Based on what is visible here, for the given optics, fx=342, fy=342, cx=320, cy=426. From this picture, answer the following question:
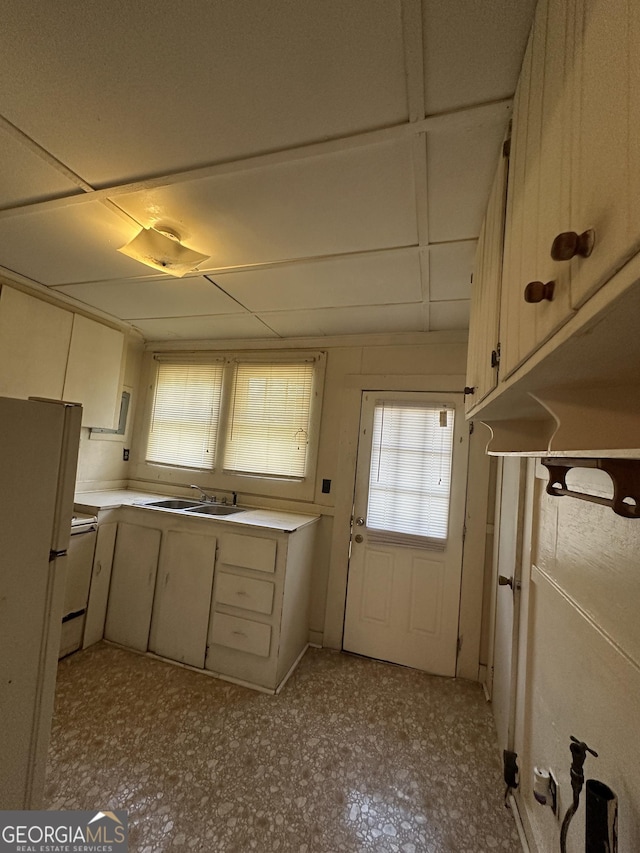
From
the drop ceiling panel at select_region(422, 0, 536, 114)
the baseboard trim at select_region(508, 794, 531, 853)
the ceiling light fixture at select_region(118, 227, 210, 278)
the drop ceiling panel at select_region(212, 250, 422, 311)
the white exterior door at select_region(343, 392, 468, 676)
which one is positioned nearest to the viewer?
the drop ceiling panel at select_region(422, 0, 536, 114)

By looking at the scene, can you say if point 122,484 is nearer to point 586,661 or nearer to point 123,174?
point 123,174

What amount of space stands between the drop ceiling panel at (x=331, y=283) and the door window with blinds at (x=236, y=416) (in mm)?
777

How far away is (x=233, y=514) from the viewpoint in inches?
106

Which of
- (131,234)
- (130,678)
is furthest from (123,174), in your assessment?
(130,678)

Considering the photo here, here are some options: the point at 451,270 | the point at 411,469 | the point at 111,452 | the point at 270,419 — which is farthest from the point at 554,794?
the point at 111,452

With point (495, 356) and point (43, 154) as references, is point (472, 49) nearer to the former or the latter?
point (495, 356)

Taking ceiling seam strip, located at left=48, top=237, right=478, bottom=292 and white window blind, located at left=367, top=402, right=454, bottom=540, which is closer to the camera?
ceiling seam strip, located at left=48, top=237, right=478, bottom=292

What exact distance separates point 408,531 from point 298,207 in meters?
2.16

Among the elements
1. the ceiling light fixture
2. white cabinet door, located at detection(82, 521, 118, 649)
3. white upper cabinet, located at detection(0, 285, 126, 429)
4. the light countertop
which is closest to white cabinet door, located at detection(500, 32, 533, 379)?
the ceiling light fixture

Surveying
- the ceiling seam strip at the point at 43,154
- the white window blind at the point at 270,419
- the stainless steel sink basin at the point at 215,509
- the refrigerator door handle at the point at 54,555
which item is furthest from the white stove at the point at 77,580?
the ceiling seam strip at the point at 43,154

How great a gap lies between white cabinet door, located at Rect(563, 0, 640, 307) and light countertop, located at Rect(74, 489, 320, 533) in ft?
6.83

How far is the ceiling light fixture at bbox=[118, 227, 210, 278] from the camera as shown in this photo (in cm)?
148

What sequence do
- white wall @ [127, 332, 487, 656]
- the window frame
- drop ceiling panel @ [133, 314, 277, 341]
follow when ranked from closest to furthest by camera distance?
white wall @ [127, 332, 487, 656] → drop ceiling panel @ [133, 314, 277, 341] → the window frame

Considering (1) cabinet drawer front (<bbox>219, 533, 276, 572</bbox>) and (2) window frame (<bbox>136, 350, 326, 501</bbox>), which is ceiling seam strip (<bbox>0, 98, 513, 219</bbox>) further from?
(1) cabinet drawer front (<bbox>219, 533, 276, 572</bbox>)
